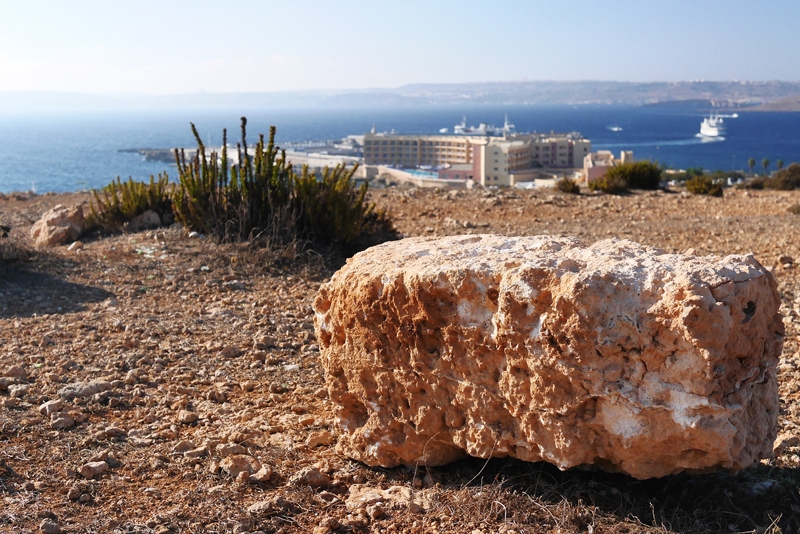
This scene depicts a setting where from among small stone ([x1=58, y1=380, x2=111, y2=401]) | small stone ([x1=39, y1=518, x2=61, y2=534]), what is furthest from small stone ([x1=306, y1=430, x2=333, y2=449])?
small stone ([x1=58, y1=380, x2=111, y2=401])

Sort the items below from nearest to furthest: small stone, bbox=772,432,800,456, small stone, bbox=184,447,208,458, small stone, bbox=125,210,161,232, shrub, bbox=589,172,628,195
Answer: small stone, bbox=184,447,208,458 → small stone, bbox=772,432,800,456 → small stone, bbox=125,210,161,232 → shrub, bbox=589,172,628,195

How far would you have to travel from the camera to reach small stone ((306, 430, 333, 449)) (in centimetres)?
360

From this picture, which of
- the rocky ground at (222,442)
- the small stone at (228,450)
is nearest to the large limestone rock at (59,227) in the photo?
the rocky ground at (222,442)

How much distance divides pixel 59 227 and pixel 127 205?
3.00 ft

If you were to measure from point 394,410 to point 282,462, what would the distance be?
22.4 inches

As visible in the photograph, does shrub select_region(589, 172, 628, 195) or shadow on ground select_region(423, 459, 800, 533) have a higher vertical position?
shrub select_region(589, 172, 628, 195)

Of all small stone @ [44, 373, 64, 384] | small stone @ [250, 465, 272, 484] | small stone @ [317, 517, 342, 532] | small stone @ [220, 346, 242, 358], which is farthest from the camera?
small stone @ [220, 346, 242, 358]

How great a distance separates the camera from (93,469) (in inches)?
127

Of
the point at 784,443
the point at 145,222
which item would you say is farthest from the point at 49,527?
the point at 145,222

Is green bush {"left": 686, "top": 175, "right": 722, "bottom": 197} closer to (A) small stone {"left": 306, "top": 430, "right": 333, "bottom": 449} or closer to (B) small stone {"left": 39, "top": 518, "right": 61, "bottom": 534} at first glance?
(A) small stone {"left": 306, "top": 430, "right": 333, "bottom": 449}

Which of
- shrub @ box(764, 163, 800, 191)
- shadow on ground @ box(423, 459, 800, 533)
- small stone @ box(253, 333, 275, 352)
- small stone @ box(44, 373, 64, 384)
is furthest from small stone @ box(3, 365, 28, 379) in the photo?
shrub @ box(764, 163, 800, 191)

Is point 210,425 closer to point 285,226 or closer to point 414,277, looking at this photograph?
point 414,277

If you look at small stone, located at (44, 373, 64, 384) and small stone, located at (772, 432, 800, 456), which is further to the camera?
small stone, located at (44, 373, 64, 384)

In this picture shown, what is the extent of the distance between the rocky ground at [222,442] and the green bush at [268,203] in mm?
1003
